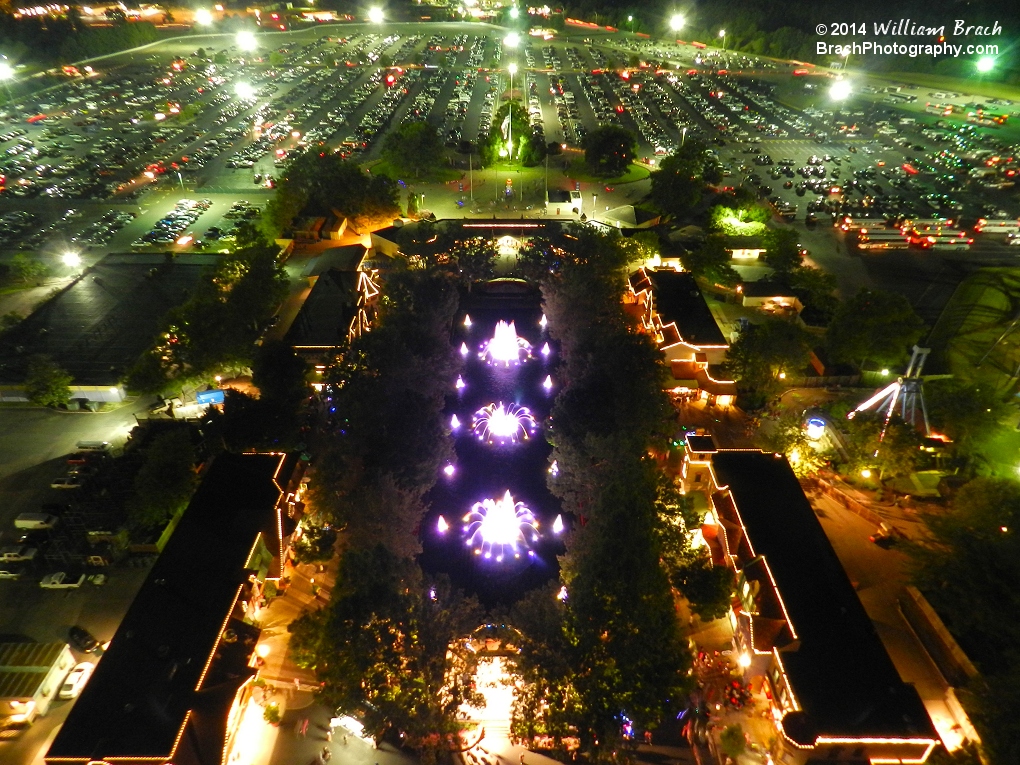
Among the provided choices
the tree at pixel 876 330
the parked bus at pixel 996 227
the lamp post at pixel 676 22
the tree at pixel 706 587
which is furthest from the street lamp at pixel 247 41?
the tree at pixel 706 587

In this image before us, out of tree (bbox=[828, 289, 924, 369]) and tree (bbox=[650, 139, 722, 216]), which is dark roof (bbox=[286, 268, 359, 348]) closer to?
tree (bbox=[828, 289, 924, 369])

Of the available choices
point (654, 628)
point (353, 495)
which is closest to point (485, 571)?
point (353, 495)

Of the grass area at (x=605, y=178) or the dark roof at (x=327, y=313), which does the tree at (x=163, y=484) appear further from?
the grass area at (x=605, y=178)

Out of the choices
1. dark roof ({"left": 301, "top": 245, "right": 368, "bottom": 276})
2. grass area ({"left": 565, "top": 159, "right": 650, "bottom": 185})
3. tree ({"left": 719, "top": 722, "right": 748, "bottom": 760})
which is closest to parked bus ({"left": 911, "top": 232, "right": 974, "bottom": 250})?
grass area ({"left": 565, "top": 159, "right": 650, "bottom": 185})

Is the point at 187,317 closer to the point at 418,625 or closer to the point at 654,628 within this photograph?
the point at 418,625

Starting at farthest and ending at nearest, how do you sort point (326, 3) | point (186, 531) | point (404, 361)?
point (326, 3), point (404, 361), point (186, 531)

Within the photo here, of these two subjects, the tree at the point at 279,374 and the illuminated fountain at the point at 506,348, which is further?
the illuminated fountain at the point at 506,348
